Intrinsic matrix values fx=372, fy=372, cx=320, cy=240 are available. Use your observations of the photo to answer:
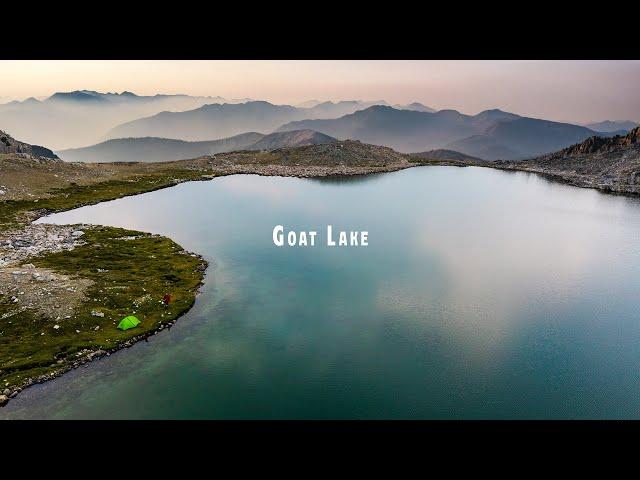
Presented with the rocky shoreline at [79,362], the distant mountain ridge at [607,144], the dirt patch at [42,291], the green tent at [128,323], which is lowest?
the rocky shoreline at [79,362]

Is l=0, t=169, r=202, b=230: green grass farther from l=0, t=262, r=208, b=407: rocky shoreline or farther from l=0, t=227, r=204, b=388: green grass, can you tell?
l=0, t=262, r=208, b=407: rocky shoreline

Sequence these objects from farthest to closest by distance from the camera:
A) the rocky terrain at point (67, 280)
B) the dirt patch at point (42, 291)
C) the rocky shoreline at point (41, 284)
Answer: the dirt patch at point (42, 291), the rocky terrain at point (67, 280), the rocky shoreline at point (41, 284)

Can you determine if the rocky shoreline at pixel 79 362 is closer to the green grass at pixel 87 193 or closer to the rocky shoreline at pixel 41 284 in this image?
the rocky shoreline at pixel 41 284

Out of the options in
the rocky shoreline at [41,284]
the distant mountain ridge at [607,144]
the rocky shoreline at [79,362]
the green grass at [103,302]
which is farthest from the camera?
the distant mountain ridge at [607,144]

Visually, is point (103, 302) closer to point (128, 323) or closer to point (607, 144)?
point (128, 323)

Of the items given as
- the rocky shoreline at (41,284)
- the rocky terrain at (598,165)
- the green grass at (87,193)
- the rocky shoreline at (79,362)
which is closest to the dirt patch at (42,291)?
the rocky shoreline at (41,284)

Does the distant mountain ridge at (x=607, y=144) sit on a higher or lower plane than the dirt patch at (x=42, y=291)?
higher

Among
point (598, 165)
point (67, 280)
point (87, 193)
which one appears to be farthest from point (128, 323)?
point (598, 165)
